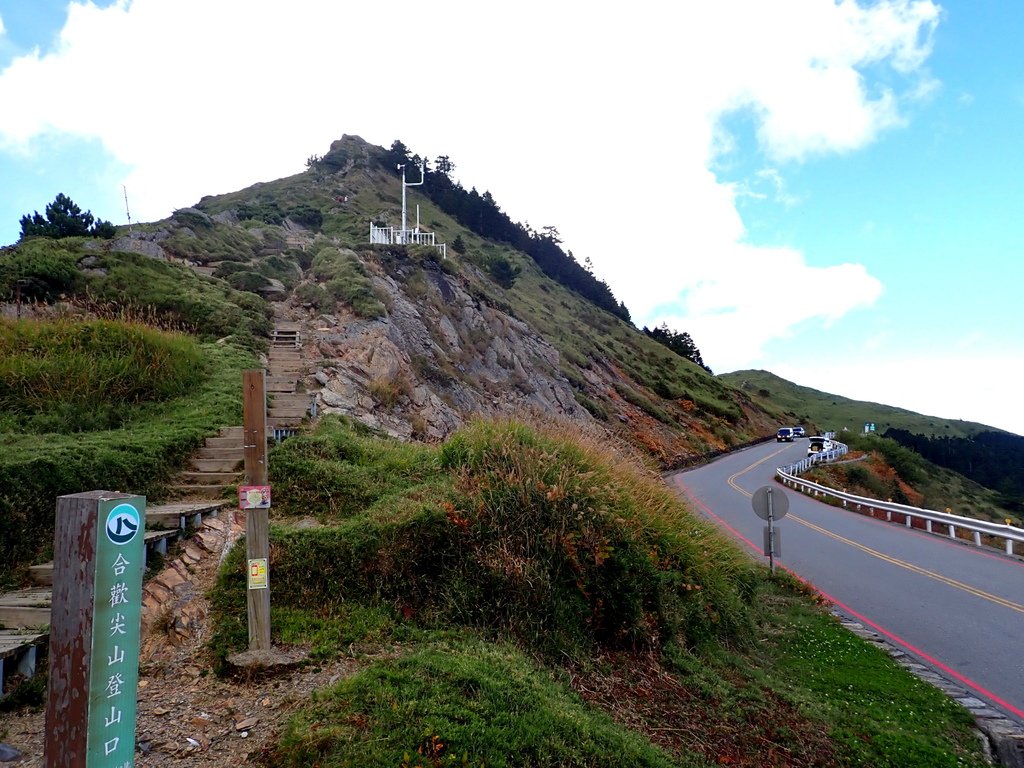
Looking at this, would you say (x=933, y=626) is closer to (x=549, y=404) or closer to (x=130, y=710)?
(x=130, y=710)

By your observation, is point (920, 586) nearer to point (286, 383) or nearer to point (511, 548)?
point (511, 548)

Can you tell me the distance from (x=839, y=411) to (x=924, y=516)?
116 m

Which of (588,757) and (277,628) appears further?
(277,628)

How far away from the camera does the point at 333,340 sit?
18016 mm

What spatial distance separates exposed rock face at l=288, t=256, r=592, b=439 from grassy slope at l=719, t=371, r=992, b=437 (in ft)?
263

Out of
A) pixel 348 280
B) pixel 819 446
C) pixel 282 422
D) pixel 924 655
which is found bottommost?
pixel 924 655

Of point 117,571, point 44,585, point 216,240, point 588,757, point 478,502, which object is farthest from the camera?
point 216,240

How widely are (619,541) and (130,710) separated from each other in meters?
5.67

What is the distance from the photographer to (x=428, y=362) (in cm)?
2044

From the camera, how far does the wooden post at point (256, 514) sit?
17.3 feet

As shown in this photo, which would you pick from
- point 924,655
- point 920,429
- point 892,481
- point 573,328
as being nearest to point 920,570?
point 924,655

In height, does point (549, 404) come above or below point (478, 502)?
above

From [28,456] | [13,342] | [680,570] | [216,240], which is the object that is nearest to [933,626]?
[680,570]

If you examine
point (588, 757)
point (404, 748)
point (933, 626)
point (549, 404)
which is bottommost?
point (933, 626)
